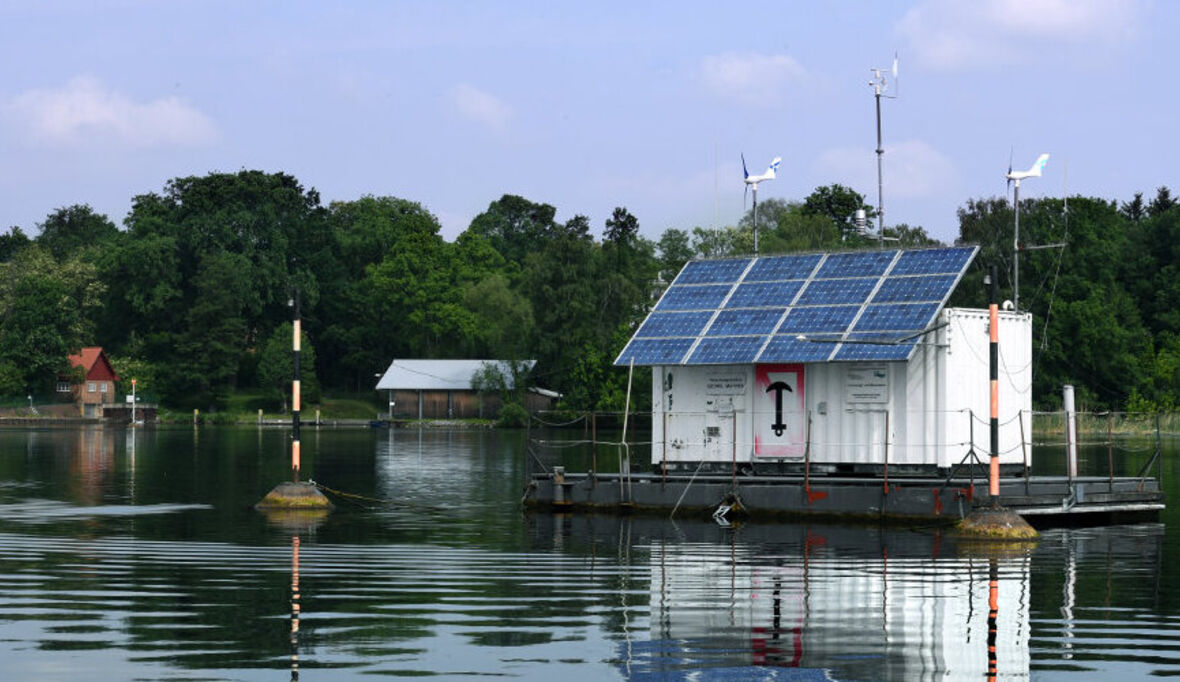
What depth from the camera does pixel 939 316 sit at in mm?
44719

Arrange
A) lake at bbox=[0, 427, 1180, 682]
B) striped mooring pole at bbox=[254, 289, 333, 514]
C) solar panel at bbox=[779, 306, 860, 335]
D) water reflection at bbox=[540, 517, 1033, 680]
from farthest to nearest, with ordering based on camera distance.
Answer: striped mooring pole at bbox=[254, 289, 333, 514] < solar panel at bbox=[779, 306, 860, 335] < lake at bbox=[0, 427, 1180, 682] < water reflection at bbox=[540, 517, 1033, 680]

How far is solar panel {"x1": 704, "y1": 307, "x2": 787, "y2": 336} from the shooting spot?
47.3m

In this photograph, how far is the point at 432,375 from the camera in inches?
6550

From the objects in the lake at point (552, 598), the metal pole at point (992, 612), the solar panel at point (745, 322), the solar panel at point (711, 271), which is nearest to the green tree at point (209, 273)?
the lake at point (552, 598)

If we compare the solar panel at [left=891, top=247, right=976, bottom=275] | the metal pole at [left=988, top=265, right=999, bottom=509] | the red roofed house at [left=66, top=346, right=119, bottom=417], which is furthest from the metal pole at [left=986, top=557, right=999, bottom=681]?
the red roofed house at [left=66, top=346, right=119, bottom=417]

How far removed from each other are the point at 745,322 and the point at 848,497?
6.96 meters

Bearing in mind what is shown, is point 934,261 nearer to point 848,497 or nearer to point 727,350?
point 727,350

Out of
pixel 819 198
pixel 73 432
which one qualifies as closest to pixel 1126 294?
pixel 819 198

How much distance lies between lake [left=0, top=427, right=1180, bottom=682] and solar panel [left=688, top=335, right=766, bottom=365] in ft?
15.7

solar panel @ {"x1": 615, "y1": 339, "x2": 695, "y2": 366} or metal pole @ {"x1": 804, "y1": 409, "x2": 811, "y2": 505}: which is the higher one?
solar panel @ {"x1": 615, "y1": 339, "x2": 695, "y2": 366}

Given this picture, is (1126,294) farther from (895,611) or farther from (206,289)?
(895,611)

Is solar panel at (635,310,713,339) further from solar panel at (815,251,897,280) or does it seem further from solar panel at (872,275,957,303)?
solar panel at (872,275,957,303)

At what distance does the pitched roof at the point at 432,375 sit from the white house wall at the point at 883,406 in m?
114

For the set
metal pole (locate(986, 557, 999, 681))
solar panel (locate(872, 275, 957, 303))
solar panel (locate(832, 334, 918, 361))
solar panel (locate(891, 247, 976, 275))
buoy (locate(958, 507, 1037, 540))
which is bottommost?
metal pole (locate(986, 557, 999, 681))
